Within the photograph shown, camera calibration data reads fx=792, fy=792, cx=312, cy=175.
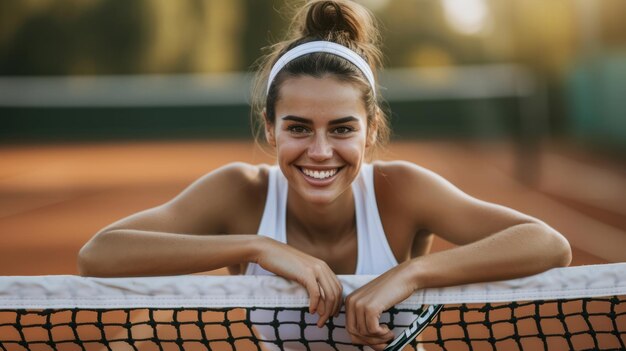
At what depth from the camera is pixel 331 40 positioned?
2.45 metres

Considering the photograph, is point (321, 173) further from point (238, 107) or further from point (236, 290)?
point (238, 107)

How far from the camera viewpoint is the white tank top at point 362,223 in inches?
97.3

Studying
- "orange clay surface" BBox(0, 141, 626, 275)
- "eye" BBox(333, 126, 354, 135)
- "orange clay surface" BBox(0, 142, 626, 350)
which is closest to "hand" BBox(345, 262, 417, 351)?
"eye" BBox(333, 126, 354, 135)

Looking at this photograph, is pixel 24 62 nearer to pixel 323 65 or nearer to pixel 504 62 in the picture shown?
pixel 504 62

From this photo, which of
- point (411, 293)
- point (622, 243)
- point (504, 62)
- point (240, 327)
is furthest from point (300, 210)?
point (504, 62)

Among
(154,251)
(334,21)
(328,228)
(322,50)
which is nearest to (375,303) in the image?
(154,251)

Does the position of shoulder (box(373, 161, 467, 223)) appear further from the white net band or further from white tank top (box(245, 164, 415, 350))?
the white net band

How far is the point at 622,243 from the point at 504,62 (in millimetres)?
14132

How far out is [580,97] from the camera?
14961mm

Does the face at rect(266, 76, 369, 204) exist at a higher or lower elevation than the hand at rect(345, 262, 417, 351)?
higher

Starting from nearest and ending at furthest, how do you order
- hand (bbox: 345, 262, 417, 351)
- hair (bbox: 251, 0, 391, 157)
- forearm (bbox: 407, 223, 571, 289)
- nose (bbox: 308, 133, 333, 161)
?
hand (bbox: 345, 262, 417, 351) < forearm (bbox: 407, 223, 571, 289) < nose (bbox: 308, 133, 333, 161) < hair (bbox: 251, 0, 391, 157)

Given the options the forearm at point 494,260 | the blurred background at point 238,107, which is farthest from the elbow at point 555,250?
the blurred background at point 238,107

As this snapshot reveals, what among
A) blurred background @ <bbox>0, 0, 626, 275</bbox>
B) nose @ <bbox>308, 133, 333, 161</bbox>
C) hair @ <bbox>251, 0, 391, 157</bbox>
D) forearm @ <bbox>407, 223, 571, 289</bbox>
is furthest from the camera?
blurred background @ <bbox>0, 0, 626, 275</bbox>

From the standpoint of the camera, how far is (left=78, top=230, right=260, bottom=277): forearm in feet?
6.78
